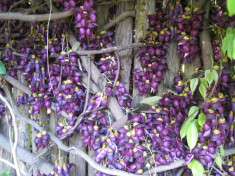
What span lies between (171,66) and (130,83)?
0.30 meters

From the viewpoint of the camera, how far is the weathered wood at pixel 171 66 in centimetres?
126

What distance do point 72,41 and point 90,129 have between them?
0.52 metres

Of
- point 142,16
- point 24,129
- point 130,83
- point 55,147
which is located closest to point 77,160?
point 55,147

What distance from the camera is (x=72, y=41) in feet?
4.39

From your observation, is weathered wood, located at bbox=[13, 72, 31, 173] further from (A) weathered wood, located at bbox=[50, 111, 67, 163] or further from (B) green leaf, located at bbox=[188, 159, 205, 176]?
(B) green leaf, located at bbox=[188, 159, 205, 176]

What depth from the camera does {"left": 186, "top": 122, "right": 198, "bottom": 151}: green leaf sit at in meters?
1.00

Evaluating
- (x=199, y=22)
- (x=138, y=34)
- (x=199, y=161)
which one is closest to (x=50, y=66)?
(x=138, y=34)

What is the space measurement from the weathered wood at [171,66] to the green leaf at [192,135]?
1.01 feet

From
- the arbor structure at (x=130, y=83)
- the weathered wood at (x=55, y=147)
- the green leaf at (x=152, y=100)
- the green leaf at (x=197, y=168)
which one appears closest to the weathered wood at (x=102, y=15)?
the arbor structure at (x=130, y=83)

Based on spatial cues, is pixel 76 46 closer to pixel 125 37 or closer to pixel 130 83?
pixel 125 37

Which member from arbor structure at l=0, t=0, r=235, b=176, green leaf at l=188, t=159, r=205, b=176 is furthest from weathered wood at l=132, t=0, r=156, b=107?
green leaf at l=188, t=159, r=205, b=176

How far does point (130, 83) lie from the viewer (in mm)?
1455

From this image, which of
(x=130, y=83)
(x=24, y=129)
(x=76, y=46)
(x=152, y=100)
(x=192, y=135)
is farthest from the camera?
(x=24, y=129)

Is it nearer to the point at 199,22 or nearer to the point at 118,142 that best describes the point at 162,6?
the point at 199,22
